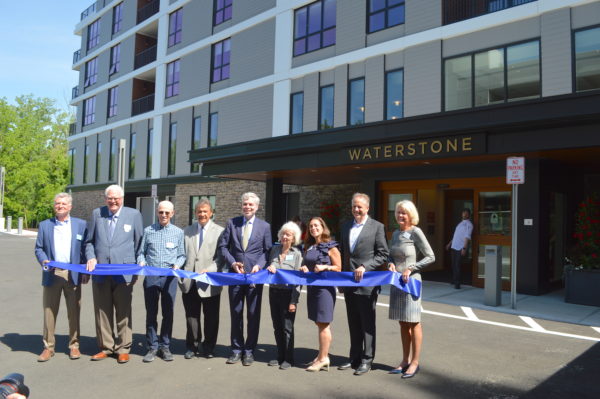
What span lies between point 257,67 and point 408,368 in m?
17.5

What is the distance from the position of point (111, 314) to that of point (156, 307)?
0.56 m

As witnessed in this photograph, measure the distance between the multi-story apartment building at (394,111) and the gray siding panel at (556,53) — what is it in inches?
1.1

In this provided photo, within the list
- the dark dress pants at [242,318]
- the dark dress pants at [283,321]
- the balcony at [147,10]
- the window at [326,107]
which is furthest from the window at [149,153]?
the dark dress pants at [283,321]

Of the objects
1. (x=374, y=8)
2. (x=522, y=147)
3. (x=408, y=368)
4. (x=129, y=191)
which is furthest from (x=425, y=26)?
(x=129, y=191)

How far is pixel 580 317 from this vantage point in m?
8.39

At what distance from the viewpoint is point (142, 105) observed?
2947 centimetres

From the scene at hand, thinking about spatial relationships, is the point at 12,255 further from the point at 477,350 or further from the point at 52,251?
the point at 477,350

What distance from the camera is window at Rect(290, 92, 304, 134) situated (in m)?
18.4

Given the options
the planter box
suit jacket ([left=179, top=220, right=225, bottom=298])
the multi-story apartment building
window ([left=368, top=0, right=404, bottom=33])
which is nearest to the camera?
suit jacket ([left=179, top=220, right=225, bottom=298])

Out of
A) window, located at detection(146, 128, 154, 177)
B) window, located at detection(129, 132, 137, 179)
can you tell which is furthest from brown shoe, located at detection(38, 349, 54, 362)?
window, located at detection(129, 132, 137, 179)

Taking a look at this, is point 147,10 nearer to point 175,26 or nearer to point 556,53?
point 175,26

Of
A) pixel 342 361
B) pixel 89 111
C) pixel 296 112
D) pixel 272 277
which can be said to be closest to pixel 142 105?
pixel 89 111

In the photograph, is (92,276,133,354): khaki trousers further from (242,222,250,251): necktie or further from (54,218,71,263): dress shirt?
(242,222,250,251): necktie

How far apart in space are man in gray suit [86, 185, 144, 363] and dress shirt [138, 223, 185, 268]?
0.14 meters
